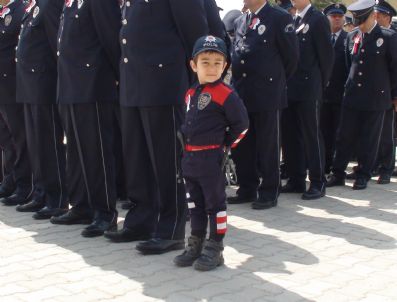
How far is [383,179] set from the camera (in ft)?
24.0

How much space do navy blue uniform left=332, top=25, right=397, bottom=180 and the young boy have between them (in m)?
3.16

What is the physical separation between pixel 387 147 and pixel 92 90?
3898mm

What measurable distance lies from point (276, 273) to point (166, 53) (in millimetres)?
1554

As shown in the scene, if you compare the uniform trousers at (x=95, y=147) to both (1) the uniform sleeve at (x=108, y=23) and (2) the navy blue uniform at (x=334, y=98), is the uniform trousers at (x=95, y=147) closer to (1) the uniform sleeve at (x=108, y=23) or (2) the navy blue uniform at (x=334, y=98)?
(1) the uniform sleeve at (x=108, y=23)

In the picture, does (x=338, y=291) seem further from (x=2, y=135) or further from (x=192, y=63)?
(x=2, y=135)

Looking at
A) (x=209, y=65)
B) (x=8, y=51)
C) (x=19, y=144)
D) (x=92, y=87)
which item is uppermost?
(x=8, y=51)

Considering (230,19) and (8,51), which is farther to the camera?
(230,19)

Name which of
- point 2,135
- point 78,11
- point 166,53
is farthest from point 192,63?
point 2,135

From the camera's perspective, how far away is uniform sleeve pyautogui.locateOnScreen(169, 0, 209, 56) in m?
4.37

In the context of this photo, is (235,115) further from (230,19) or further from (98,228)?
(230,19)

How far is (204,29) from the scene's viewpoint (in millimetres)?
4438

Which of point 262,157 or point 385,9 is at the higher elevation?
point 385,9

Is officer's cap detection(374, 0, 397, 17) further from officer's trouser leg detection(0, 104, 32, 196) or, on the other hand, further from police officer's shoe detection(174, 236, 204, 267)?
police officer's shoe detection(174, 236, 204, 267)

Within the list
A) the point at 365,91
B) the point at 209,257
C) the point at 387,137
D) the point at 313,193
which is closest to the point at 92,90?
the point at 209,257
